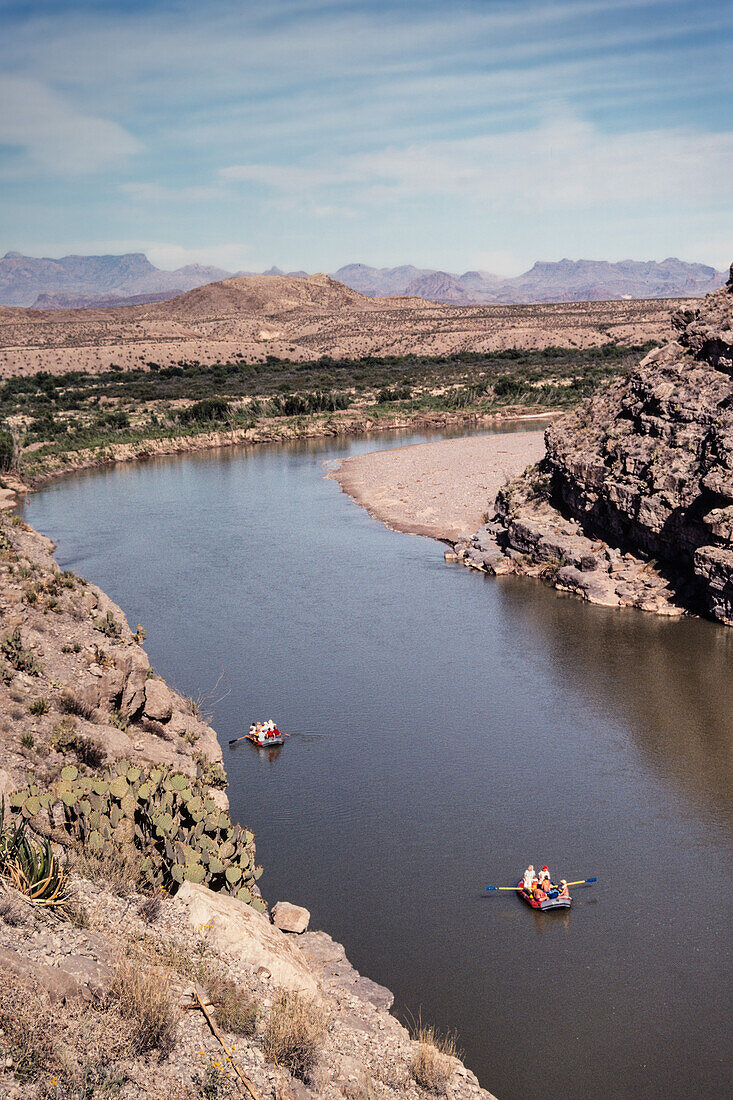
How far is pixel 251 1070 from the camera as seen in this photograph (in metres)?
8.74

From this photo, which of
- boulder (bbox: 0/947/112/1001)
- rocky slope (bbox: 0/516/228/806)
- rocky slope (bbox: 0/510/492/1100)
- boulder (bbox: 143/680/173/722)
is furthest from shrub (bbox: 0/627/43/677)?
boulder (bbox: 0/947/112/1001)

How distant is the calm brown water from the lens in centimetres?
1245

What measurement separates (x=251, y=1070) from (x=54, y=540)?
3427cm

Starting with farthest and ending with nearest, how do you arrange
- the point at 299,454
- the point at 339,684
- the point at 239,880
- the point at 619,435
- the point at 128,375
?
the point at 128,375, the point at 299,454, the point at 619,435, the point at 339,684, the point at 239,880

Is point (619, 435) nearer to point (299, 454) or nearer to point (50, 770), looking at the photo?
point (50, 770)

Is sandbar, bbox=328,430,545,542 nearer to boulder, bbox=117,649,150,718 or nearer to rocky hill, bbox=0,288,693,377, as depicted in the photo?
boulder, bbox=117,649,150,718

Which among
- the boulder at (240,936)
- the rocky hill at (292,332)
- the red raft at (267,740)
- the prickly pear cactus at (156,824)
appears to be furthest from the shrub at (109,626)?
the rocky hill at (292,332)

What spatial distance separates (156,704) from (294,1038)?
9.58 meters

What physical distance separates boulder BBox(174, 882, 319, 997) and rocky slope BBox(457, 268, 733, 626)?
19.1m

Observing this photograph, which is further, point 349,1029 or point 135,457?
point 135,457

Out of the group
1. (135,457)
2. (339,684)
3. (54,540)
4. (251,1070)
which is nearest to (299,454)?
(135,457)

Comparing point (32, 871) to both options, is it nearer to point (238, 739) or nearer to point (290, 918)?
point (290, 918)

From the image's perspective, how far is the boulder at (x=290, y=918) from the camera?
44.2ft

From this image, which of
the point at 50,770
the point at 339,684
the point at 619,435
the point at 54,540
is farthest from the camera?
the point at 54,540
